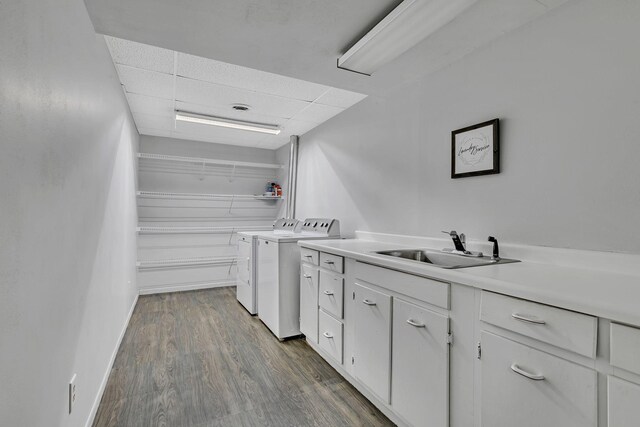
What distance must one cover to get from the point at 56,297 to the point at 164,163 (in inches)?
145

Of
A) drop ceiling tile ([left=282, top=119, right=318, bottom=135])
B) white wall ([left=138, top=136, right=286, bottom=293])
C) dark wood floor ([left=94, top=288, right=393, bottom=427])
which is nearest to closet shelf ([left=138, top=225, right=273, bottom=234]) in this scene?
white wall ([left=138, top=136, right=286, bottom=293])

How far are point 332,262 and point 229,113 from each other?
→ 217 centimetres

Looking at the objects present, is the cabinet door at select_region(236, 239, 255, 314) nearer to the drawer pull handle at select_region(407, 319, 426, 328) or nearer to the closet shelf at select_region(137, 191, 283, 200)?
the closet shelf at select_region(137, 191, 283, 200)

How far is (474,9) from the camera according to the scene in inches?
61.6

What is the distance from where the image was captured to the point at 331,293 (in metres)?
2.20

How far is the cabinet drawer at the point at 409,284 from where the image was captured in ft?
4.44

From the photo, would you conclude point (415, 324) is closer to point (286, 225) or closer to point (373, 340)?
point (373, 340)

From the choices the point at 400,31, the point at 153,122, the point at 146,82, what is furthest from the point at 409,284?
the point at 153,122

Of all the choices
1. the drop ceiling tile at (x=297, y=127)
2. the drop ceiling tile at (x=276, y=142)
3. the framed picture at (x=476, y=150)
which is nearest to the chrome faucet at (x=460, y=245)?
the framed picture at (x=476, y=150)

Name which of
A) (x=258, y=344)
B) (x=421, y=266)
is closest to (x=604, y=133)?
(x=421, y=266)

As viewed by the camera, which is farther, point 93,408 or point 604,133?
point 93,408

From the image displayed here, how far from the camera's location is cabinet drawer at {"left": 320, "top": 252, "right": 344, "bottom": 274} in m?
2.10

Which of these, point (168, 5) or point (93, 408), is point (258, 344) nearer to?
point (93, 408)

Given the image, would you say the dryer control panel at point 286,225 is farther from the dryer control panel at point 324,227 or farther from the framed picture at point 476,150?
the framed picture at point 476,150
